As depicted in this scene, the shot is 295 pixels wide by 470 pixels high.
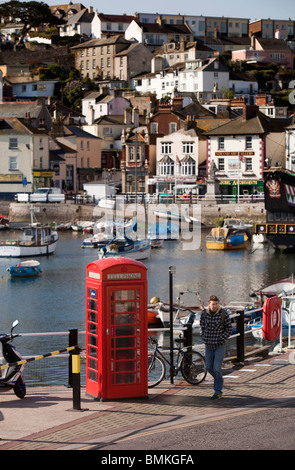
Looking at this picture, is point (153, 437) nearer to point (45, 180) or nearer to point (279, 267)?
point (279, 267)

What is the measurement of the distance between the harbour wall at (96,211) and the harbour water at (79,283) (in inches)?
266

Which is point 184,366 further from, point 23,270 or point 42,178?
point 42,178

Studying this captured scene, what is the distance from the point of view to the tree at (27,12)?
152 m

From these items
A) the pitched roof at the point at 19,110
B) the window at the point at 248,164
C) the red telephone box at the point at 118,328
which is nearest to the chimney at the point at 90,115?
the pitched roof at the point at 19,110

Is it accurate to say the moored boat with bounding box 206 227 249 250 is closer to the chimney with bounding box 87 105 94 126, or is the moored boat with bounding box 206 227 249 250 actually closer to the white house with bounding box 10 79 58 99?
the chimney with bounding box 87 105 94 126

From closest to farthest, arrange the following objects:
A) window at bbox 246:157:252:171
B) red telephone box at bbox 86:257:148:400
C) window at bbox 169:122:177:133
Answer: red telephone box at bbox 86:257:148:400 < window at bbox 246:157:252:171 < window at bbox 169:122:177:133

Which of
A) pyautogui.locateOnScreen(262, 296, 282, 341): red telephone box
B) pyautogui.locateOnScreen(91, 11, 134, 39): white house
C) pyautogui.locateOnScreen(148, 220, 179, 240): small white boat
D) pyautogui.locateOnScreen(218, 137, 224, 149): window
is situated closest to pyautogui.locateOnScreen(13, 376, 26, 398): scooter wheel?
pyautogui.locateOnScreen(262, 296, 282, 341): red telephone box

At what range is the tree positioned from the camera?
152 meters

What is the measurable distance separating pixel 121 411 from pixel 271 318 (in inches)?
198

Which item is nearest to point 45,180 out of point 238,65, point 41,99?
point 41,99

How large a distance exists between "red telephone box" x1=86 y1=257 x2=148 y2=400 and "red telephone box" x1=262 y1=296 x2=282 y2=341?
3.91 m

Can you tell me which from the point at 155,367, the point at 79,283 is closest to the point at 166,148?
the point at 79,283

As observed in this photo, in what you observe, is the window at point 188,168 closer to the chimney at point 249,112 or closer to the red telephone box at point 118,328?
the chimney at point 249,112

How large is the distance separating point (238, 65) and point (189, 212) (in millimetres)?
60163
